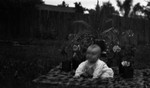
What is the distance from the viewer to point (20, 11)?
13.1 m

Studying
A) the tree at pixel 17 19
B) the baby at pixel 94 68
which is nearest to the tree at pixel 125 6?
the tree at pixel 17 19

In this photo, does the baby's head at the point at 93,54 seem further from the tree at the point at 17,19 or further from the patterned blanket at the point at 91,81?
the tree at the point at 17,19

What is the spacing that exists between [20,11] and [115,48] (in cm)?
915

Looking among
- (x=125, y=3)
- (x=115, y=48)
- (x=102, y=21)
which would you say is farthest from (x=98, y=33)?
(x=125, y=3)

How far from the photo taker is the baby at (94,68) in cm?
415

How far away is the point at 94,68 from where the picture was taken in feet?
13.9

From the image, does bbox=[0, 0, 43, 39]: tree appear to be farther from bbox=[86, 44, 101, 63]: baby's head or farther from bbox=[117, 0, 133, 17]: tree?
bbox=[117, 0, 133, 17]: tree

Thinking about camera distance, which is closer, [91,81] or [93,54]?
[91,81]

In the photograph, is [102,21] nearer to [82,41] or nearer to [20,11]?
[82,41]

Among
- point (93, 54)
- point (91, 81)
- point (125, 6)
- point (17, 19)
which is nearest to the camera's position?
point (91, 81)

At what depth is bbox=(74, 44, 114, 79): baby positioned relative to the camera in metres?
4.15

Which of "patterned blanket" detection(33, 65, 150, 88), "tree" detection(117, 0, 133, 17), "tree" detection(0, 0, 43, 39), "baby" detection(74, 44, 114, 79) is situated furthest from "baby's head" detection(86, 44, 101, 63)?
"tree" detection(117, 0, 133, 17)

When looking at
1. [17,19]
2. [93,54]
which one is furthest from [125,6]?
[93,54]

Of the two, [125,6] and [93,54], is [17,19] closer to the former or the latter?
[93,54]
